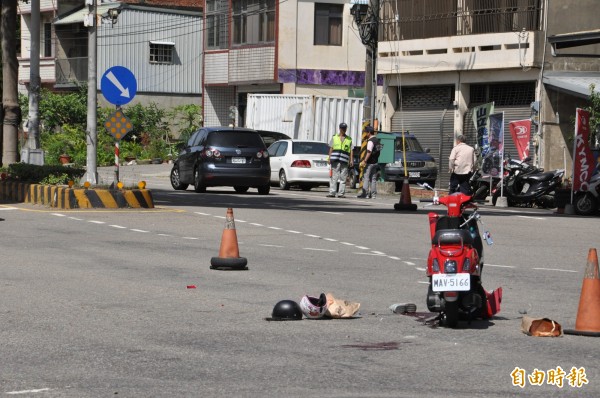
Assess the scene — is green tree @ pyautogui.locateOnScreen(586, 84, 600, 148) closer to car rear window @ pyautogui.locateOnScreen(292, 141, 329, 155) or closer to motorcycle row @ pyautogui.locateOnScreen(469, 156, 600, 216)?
motorcycle row @ pyautogui.locateOnScreen(469, 156, 600, 216)

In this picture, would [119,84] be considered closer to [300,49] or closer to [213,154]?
[213,154]

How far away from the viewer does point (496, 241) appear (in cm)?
1925

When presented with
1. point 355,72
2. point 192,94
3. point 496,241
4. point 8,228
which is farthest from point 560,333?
point 192,94

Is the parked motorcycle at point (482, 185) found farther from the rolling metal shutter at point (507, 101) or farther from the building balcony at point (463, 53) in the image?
the building balcony at point (463, 53)

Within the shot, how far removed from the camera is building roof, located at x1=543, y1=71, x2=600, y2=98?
113 feet

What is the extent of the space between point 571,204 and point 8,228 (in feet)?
43.1

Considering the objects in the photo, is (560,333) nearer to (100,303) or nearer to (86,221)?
(100,303)

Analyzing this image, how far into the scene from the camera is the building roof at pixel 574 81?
34594 millimetres

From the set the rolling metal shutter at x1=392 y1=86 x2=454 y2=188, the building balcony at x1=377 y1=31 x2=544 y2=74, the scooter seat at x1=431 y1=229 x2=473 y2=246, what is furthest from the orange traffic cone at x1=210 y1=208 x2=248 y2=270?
the rolling metal shutter at x1=392 y1=86 x2=454 y2=188

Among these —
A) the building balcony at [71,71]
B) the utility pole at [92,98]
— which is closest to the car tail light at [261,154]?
the utility pole at [92,98]

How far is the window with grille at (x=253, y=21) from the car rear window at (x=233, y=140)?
21.4 metres

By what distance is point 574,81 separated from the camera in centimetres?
3612

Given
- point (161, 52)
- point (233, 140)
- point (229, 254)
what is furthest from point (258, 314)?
point (161, 52)

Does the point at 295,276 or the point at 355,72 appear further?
the point at 355,72
